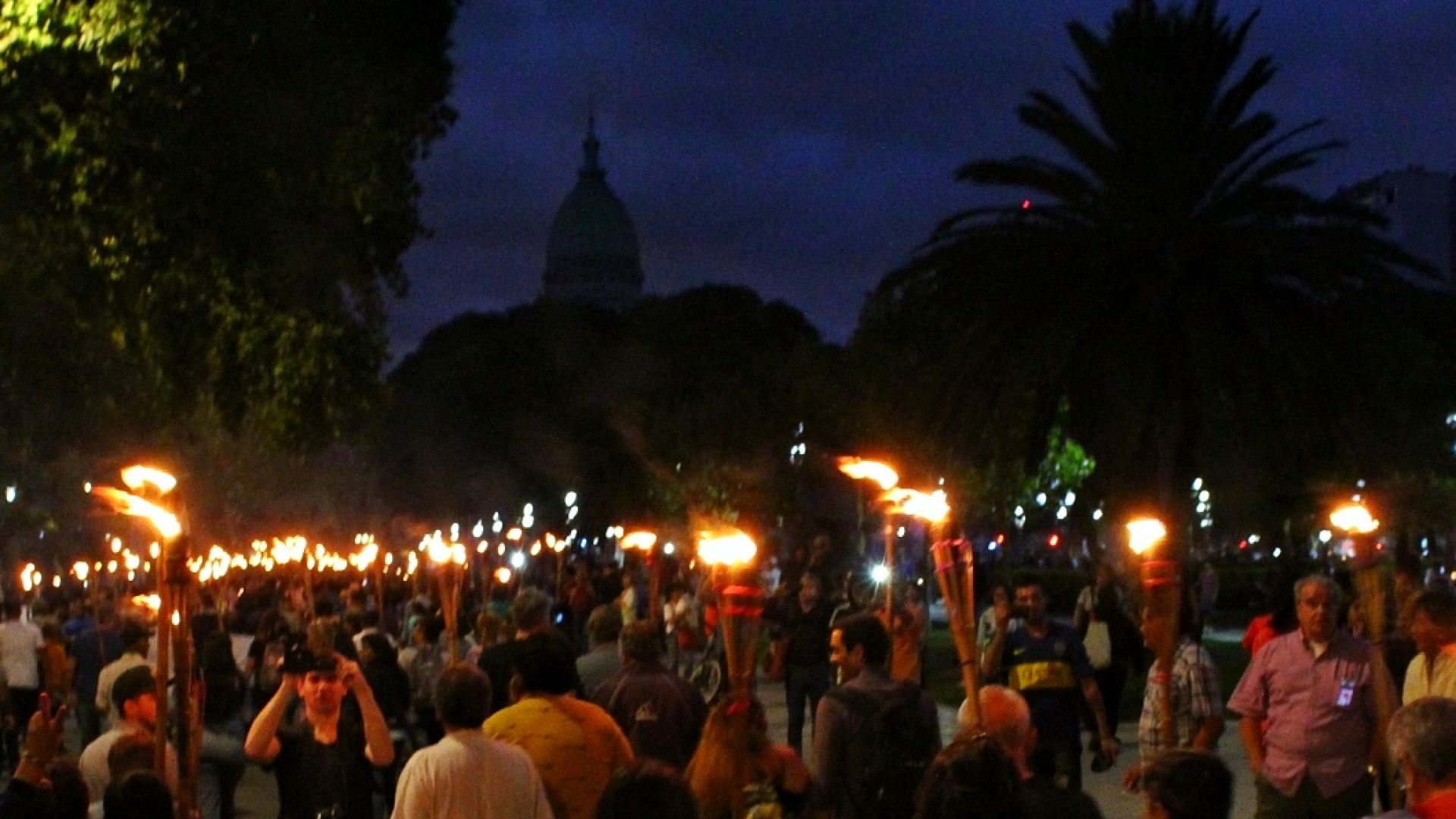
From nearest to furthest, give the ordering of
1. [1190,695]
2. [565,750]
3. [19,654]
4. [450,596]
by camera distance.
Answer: [565,750], [1190,695], [450,596], [19,654]

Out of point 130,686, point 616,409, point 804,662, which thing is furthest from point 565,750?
point 616,409

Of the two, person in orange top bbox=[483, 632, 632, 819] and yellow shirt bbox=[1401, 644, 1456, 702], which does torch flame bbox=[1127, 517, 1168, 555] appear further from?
person in orange top bbox=[483, 632, 632, 819]

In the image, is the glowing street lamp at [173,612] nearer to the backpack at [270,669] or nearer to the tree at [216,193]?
the tree at [216,193]

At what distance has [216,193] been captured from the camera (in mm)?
16188

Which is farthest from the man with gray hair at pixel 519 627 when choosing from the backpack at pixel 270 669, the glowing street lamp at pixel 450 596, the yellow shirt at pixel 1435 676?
the backpack at pixel 270 669

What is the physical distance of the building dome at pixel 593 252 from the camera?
17588cm

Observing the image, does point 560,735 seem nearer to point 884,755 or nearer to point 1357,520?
point 884,755

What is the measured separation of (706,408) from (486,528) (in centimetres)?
2365

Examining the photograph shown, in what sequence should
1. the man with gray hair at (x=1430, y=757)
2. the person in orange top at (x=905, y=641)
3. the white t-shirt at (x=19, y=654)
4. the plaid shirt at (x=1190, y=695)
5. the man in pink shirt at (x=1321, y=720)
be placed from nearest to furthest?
the man with gray hair at (x=1430, y=757) → the man in pink shirt at (x=1321, y=720) → the plaid shirt at (x=1190, y=695) → the person in orange top at (x=905, y=641) → the white t-shirt at (x=19, y=654)

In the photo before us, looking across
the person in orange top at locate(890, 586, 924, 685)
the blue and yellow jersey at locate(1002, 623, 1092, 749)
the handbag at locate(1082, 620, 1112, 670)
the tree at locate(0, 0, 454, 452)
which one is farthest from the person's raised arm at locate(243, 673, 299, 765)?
the handbag at locate(1082, 620, 1112, 670)

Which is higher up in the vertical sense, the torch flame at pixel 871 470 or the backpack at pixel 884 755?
the torch flame at pixel 871 470

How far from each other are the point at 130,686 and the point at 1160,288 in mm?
11798

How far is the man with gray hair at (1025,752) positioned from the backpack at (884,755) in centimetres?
114

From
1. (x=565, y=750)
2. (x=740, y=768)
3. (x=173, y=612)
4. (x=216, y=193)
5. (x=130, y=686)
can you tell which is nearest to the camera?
(x=740, y=768)
